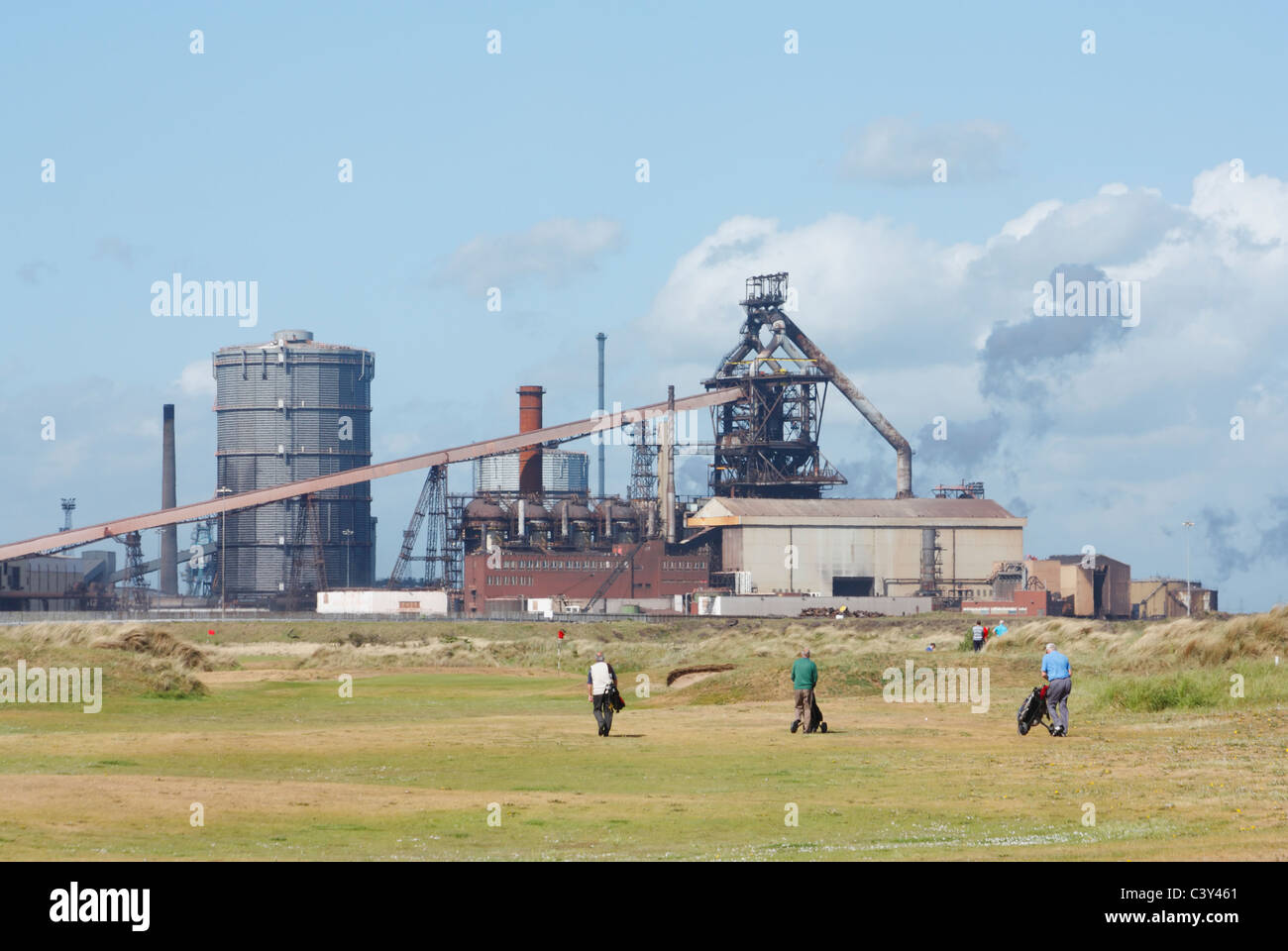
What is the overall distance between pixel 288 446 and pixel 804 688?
13041cm

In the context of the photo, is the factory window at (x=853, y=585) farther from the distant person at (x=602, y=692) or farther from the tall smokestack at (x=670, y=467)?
the distant person at (x=602, y=692)

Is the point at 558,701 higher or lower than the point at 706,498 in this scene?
lower

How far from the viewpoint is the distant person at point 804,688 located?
31391mm

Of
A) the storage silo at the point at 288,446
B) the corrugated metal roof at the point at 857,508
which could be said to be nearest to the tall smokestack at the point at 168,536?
the storage silo at the point at 288,446

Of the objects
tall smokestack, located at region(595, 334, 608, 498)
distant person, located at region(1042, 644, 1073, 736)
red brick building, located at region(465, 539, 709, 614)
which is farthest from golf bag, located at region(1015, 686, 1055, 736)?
tall smokestack, located at region(595, 334, 608, 498)

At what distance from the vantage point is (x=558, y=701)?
45438mm

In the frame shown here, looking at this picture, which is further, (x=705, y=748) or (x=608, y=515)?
(x=608, y=515)

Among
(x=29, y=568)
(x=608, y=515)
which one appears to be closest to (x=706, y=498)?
(x=608, y=515)

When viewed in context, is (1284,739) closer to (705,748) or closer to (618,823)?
(705,748)

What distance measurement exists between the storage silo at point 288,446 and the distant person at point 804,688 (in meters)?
120

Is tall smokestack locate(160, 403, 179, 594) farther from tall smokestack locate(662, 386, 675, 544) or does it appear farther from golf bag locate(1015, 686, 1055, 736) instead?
golf bag locate(1015, 686, 1055, 736)

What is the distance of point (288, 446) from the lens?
157m
